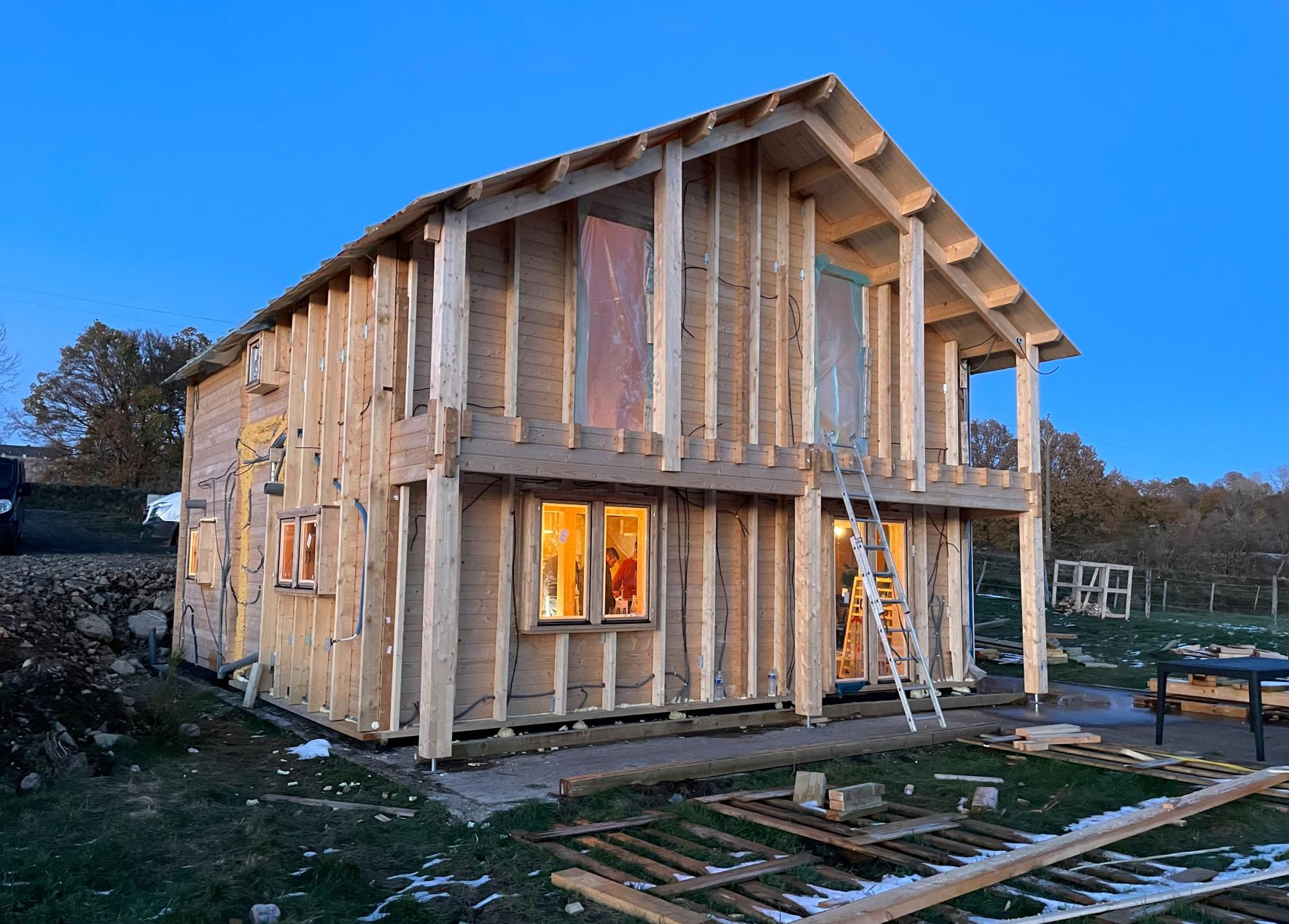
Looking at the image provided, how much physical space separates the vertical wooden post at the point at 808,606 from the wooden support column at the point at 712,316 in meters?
1.34

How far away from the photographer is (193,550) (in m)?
14.8

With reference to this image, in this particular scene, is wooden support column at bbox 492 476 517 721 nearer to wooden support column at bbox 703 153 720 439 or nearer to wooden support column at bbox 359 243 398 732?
wooden support column at bbox 359 243 398 732

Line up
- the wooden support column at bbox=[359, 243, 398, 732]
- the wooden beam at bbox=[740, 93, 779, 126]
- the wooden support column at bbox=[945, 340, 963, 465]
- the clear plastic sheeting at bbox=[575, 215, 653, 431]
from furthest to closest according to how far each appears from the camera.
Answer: the wooden support column at bbox=[945, 340, 963, 465], the wooden beam at bbox=[740, 93, 779, 126], the clear plastic sheeting at bbox=[575, 215, 653, 431], the wooden support column at bbox=[359, 243, 398, 732]

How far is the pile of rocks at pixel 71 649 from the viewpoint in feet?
25.9

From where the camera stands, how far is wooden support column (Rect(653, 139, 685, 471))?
31.3ft

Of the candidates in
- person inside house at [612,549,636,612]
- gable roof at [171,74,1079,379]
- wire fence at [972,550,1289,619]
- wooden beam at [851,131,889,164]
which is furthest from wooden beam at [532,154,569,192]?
wire fence at [972,550,1289,619]

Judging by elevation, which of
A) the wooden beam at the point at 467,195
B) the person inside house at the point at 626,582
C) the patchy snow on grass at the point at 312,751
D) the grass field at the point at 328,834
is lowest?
the patchy snow on grass at the point at 312,751

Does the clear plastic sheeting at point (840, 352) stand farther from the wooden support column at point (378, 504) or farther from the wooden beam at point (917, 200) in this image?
the wooden support column at point (378, 504)

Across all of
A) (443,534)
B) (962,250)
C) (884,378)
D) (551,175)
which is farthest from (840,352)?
(443,534)

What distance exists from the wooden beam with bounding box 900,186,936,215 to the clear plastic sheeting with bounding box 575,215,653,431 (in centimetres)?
328

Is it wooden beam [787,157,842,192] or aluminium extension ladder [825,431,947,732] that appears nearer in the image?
aluminium extension ladder [825,431,947,732]

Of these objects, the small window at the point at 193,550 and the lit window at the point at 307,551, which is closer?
the lit window at the point at 307,551

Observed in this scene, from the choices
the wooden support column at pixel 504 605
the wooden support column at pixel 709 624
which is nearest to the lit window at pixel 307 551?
the wooden support column at pixel 504 605

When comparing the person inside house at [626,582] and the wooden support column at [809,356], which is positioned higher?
the wooden support column at [809,356]
